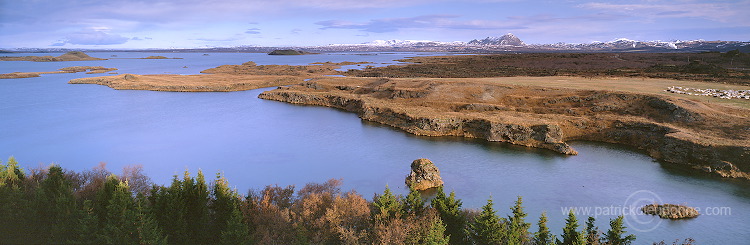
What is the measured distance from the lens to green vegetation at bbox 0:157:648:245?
75.5ft

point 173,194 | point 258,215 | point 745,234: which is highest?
point 173,194

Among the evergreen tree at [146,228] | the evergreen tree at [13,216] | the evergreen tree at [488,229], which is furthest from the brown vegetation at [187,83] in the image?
the evergreen tree at [488,229]

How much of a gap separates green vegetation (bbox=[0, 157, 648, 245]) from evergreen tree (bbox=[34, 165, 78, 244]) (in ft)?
0.17

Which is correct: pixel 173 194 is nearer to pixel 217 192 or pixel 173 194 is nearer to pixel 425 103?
pixel 217 192

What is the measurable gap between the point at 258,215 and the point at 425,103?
166ft

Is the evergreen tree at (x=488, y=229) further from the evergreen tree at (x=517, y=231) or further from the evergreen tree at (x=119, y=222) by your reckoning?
the evergreen tree at (x=119, y=222)

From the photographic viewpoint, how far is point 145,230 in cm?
2255

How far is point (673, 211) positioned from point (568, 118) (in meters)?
29.1

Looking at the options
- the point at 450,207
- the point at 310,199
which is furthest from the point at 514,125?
the point at 310,199

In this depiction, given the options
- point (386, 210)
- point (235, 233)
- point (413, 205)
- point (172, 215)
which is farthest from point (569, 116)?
point (172, 215)

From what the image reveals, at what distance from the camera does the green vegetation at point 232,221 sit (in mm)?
23016

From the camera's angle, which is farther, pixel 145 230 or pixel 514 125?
pixel 514 125

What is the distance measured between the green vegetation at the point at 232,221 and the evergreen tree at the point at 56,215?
5 cm

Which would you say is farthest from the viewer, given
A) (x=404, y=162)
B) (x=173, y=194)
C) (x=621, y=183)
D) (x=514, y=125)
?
(x=514, y=125)
